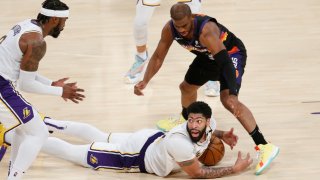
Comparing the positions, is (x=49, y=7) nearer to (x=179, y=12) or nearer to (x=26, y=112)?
(x=26, y=112)

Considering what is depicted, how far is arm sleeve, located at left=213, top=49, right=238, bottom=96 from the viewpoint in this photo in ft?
23.2

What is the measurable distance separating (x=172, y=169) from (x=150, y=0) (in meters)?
2.88

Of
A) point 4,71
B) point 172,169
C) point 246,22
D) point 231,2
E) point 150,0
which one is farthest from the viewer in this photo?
point 231,2

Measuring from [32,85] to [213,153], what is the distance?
1.79m

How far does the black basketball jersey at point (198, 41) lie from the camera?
726 cm

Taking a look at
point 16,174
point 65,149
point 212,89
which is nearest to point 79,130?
point 65,149

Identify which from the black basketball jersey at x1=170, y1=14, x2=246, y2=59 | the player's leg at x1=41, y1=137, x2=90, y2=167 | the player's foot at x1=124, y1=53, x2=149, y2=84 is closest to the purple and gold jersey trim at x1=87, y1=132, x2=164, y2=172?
the player's leg at x1=41, y1=137, x2=90, y2=167

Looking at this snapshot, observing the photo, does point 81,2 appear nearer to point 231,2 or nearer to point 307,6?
point 231,2

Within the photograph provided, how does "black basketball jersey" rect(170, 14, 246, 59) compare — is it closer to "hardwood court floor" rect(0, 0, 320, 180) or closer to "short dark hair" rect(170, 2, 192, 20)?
"short dark hair" rect(170, 2, 192, 20)

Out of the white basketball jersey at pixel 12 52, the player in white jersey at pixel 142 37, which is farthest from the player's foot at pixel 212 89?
the white basketball jersey at pixel 12 52

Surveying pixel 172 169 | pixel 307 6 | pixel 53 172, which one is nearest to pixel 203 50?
pixel 172 169

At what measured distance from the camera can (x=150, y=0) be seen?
937 cm

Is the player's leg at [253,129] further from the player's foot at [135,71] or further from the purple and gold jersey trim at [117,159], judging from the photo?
the player's foot at [135,71]

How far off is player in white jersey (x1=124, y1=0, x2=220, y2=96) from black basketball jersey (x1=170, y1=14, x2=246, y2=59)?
5.17 ft
